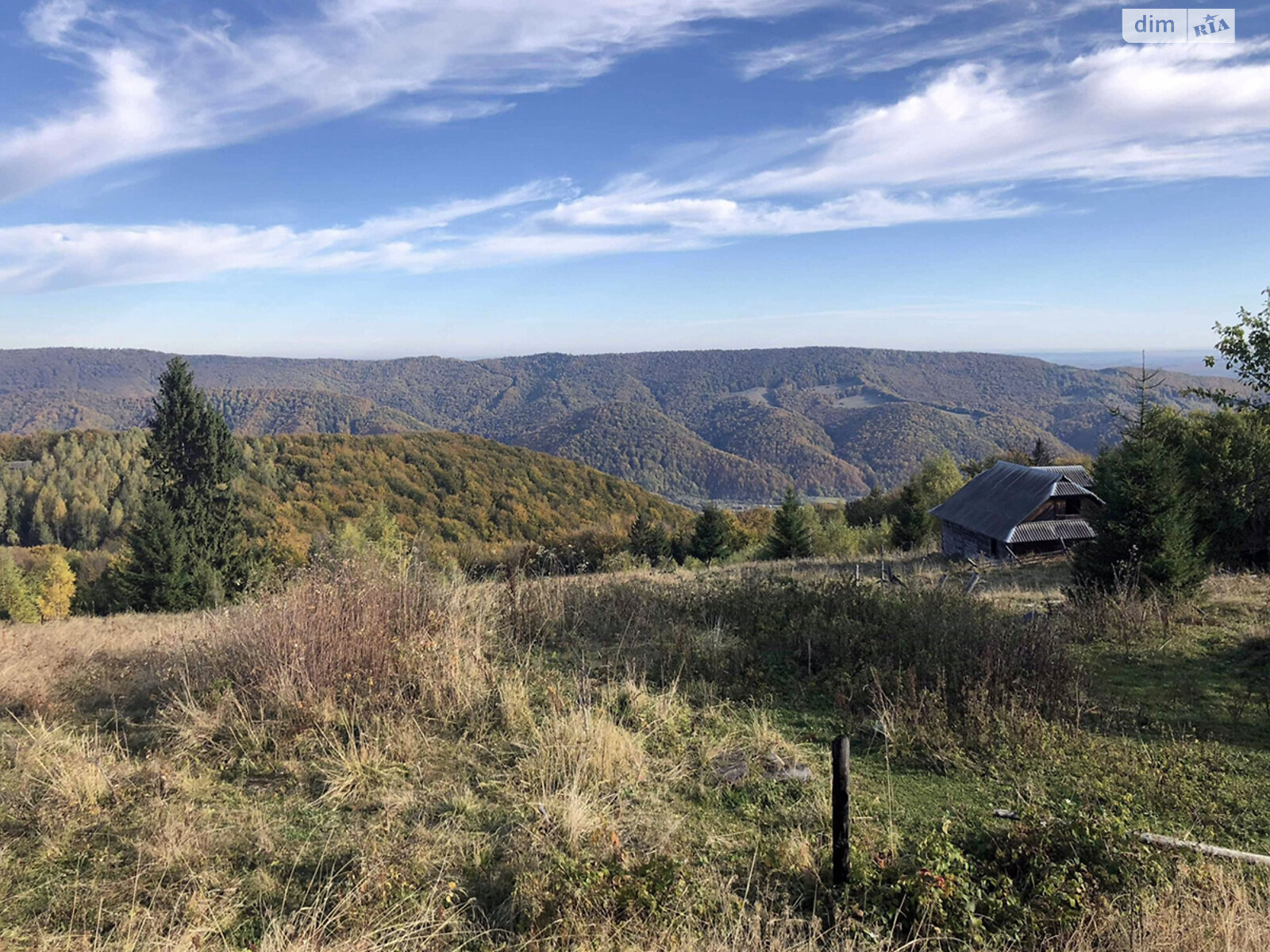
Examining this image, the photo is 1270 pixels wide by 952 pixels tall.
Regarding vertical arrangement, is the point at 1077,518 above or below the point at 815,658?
below

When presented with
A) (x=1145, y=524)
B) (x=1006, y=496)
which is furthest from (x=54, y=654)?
(x=1006, y=496)

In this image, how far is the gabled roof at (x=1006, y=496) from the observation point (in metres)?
26.4

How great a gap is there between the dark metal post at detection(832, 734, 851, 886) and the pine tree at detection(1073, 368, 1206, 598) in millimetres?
7987

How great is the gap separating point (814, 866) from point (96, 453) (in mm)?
122327

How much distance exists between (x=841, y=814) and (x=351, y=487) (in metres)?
87.9

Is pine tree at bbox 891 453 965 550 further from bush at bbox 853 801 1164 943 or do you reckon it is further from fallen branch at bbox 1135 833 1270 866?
bush at bbox 853 801 1164 943

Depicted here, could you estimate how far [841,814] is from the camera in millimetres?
3236

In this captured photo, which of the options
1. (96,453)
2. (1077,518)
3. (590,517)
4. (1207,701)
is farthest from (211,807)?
(96,453)

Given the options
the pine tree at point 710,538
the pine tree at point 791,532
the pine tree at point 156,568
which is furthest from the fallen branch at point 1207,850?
the pine tree at point 710,538

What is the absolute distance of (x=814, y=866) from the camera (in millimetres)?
3395

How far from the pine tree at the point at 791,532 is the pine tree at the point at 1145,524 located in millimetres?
23631

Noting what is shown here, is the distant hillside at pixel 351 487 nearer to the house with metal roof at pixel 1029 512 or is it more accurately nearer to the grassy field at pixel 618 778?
the house with metal roof at pixel 1029 512

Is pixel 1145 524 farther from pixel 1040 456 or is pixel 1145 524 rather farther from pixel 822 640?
pixel 1040 456

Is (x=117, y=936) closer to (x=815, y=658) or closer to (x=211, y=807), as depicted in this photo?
(x=211, y=807)
